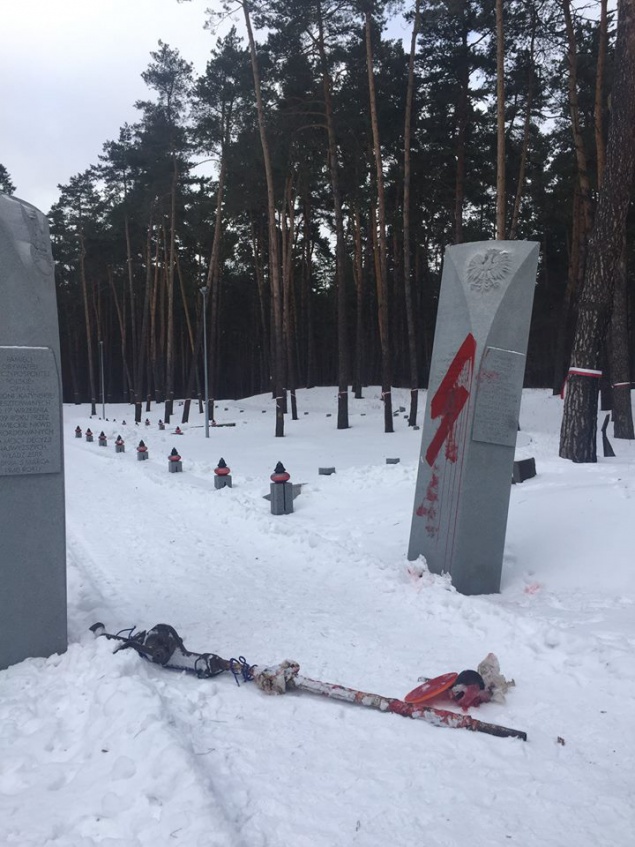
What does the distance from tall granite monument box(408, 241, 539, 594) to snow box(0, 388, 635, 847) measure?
36cm

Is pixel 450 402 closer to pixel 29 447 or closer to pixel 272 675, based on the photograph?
pixel 272 675

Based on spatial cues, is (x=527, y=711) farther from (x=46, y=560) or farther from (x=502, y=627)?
(x=46, y=560)

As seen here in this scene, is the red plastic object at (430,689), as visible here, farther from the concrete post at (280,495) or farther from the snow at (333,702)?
the concrete post at (280,495)

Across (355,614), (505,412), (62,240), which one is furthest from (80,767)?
(62,240)

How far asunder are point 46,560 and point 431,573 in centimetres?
359

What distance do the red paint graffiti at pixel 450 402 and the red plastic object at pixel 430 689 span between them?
2.86 metres

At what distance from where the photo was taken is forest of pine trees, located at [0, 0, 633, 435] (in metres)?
19.3

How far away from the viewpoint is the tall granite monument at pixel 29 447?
4.68m

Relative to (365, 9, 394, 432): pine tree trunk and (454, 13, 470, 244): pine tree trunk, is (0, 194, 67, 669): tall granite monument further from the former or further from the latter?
(454, 13, 470, 244): pine tree trunk

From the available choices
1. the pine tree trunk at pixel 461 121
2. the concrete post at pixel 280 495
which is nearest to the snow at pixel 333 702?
the concrete post at pixel 280 495

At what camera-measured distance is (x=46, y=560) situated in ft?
16.0

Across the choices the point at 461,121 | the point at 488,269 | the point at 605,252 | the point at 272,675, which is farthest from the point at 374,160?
the point at 272,675

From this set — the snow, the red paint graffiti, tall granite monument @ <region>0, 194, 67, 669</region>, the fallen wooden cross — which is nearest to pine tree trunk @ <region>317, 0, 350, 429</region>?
the snow

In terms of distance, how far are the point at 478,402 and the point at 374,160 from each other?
20.7m
